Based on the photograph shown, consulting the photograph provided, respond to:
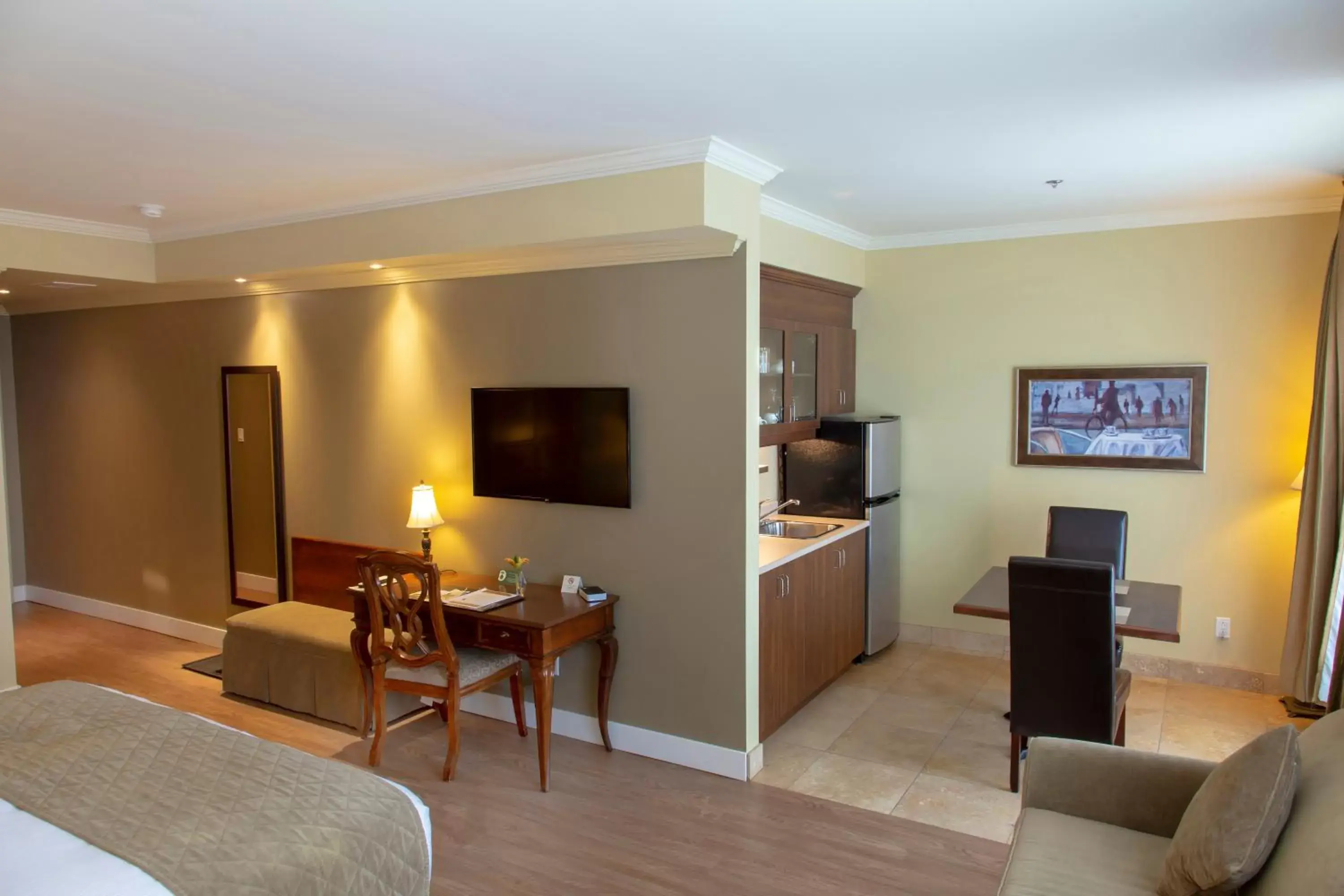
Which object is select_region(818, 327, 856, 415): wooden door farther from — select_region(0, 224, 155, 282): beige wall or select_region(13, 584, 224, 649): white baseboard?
select_region(0, 224, 155, 282): beige wall

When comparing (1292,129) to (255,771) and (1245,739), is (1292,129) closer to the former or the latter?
(1245,739)

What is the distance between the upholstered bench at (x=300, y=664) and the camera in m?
4.19

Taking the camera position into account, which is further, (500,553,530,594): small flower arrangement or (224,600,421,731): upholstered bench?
(224,600,421,731): upholstered bench

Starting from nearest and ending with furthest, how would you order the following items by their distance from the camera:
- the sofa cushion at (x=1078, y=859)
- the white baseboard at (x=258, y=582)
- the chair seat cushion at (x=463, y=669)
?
1. the sofa cushion at (x=1078, y=859)
2. the chair seat cushion at (x=463, y=669)
3. the white baseboard at (x=258, y=582)

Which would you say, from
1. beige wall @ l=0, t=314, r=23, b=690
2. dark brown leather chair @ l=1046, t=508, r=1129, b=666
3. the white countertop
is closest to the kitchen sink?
the white countertop

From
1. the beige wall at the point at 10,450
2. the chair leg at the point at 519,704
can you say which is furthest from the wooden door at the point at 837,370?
the beige wall at the point at 10,450

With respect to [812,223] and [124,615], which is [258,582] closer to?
[124,615]

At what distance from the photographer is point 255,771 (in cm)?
240

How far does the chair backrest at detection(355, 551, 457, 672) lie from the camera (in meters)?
3.52

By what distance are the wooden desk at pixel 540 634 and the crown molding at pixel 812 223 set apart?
2.06 meters

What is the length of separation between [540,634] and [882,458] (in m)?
2.52

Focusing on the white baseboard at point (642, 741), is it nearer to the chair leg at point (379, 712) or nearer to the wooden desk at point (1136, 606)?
the chair leg at point (379, 712)

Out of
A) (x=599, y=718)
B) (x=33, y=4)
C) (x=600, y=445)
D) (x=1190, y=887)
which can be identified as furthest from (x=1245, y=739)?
(x=33, y=4)

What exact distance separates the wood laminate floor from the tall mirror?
1022 millimetres
